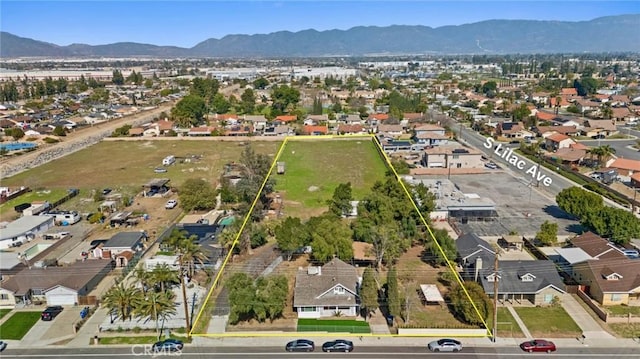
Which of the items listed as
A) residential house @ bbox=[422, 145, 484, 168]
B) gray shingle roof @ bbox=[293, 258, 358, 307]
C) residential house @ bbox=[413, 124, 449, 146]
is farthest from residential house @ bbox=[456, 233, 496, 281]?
residential house @ bbox=[413, 124, 449, 146]

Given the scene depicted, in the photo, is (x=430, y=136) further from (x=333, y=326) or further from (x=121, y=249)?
(x=333, y=326)

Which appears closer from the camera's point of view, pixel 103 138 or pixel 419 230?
pixel 419 230

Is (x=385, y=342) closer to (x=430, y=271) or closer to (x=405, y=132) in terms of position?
(x=430, y=271)

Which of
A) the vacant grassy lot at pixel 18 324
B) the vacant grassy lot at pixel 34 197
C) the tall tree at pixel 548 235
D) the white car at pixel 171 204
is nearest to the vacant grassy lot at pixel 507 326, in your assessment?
the tall tree at pixel 548 235

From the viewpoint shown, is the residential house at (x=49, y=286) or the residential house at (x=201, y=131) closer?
the residential house at (x=49, y=286)

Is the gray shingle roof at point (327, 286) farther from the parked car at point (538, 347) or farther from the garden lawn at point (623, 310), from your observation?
the garden lawn at point (623, 310)

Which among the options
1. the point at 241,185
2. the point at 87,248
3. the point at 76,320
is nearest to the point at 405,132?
the point at 241,185

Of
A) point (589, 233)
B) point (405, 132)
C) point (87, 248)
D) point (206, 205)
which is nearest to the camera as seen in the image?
point (589, 233)
